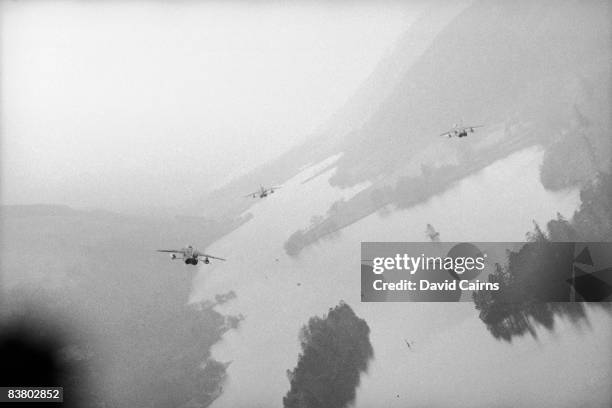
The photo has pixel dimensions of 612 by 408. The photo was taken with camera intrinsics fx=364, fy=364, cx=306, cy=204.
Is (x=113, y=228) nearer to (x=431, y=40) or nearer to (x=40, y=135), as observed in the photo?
(x=40, y=135)

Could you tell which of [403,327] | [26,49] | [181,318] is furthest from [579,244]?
[26,49]

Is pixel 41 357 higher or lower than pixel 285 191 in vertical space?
lower

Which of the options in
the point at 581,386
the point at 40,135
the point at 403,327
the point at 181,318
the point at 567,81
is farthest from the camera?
the point at 567,81

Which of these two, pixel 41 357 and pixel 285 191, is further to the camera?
pixel 285 191

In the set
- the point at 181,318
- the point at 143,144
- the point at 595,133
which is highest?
the point at 143,144

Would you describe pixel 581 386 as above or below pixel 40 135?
below

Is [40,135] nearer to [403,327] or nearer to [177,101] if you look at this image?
[177,101]

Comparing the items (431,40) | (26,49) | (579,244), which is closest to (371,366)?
(579,244)

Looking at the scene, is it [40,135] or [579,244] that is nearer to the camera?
[579,244]

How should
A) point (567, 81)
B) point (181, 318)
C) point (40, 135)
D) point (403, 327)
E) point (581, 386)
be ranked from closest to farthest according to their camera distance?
point (581, 386)
point (403, 327)
point (181, 318)
point (40, 135)
point (567, 81)
